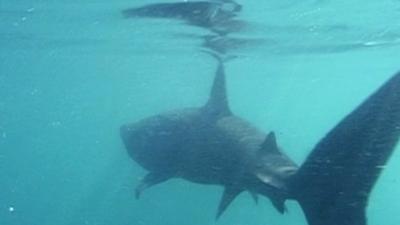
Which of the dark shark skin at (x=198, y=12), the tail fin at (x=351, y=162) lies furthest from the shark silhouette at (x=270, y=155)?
the dark shark skin at (x=198, y=12)

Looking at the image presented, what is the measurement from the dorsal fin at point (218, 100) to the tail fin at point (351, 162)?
4.50 metres

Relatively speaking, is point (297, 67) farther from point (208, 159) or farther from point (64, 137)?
point (64, 137)

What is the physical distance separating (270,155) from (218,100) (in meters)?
3.72

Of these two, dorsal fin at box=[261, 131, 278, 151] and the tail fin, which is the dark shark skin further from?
the tail fin

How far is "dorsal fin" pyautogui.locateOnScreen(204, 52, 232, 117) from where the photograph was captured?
14148mm

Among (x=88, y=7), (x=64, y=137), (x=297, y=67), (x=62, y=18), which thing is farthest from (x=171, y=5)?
(x=64, y=137)

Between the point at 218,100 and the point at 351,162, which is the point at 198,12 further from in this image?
the point at 351,162

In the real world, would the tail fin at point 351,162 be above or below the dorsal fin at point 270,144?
above

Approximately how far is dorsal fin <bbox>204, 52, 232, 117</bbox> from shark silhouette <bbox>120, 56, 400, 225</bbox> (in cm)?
2

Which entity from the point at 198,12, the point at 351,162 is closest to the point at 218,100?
the point at 198,12

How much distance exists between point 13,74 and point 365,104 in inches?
1157

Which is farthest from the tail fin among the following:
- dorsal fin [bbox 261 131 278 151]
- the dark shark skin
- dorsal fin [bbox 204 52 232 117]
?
the dark shark skin

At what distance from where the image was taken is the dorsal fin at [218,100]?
1415 centimetres

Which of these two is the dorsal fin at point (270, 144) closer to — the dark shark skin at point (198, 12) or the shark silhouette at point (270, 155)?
the shark silhouette at point (270, 155)
